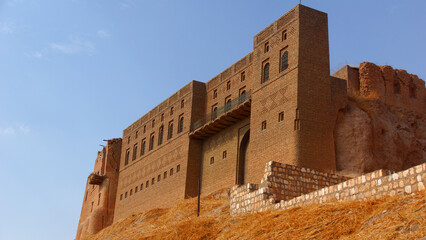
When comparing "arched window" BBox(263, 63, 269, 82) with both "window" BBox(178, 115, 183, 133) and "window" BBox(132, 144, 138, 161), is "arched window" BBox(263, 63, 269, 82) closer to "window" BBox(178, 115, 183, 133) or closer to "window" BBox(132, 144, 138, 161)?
"window" BBox(178, 115, 183, 133)

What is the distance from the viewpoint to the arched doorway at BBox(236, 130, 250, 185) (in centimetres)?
2654

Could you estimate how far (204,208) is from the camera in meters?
23.8

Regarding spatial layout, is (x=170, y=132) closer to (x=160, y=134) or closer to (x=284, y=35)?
(x=160, y=134)

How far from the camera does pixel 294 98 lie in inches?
908

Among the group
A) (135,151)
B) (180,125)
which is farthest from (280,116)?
(135,151)

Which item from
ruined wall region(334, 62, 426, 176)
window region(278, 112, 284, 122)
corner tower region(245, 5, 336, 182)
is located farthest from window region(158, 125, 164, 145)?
ruined wall region(334, 62, 426, 176)

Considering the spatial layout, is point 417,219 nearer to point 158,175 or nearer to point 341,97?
point 341,97

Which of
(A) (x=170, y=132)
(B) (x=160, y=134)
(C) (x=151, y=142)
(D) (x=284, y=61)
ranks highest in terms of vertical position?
(B) (x=160, y=134)

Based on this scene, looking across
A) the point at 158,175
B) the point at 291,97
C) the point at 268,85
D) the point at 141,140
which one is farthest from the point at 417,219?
the point at 141,140

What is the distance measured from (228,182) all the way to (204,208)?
3625 millimetres

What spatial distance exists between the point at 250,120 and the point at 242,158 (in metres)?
2.11

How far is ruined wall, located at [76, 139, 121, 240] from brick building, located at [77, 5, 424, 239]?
275 cm

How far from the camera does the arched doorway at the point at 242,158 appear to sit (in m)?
26.5

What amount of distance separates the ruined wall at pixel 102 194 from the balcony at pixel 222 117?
41.6ft
